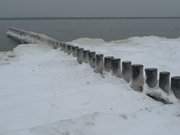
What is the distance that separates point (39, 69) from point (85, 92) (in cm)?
292

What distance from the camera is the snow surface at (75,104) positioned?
3.66 meters

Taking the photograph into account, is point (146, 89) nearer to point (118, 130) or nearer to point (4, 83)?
point (118, 130)

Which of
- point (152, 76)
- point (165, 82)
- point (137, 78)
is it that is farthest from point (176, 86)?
point (137, 78)

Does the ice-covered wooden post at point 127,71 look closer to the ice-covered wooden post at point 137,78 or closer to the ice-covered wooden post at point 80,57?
the ice-covered wooden post at point 137,78

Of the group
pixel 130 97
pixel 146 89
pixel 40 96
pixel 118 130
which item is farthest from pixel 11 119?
pixel 146 89

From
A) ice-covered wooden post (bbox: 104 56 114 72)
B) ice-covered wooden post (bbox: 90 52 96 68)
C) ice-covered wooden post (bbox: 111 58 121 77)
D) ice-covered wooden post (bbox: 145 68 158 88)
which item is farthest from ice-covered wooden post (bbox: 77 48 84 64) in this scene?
ice-covered wooden post (bbox: 145 68 158 88)

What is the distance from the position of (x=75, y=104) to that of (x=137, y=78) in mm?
1342

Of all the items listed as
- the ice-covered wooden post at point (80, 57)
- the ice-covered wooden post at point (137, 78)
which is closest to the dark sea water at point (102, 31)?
the ice-covered wooden post at point (80, 57)

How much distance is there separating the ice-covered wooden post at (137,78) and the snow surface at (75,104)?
143mm

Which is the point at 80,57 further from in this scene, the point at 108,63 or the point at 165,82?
the point at 165,82

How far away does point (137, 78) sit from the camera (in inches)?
221

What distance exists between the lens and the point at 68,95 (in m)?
5.46

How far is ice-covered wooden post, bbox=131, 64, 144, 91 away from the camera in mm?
5543

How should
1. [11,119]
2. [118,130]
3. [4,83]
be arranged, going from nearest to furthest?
[118,130] → [11,119] → [4,83]
